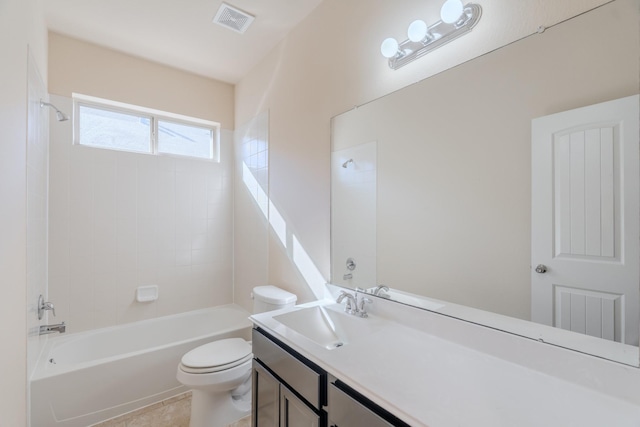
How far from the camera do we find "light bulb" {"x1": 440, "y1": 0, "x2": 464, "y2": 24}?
1.12 metres

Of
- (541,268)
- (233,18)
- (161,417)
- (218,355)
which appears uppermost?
(233,18)

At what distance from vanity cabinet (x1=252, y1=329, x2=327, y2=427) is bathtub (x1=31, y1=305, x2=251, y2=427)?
3.50 ft

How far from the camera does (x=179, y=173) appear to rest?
9.39ft

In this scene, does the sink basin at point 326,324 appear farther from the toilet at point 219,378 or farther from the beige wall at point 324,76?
the toilet at point 219,378

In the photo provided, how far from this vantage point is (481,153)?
3.70 ft

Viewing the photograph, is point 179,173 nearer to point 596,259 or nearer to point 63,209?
point 63,209

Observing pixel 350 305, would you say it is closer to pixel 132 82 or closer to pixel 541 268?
pixel 541 268

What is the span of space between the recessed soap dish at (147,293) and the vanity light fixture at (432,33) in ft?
9.01

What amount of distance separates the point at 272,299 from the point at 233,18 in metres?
2.04

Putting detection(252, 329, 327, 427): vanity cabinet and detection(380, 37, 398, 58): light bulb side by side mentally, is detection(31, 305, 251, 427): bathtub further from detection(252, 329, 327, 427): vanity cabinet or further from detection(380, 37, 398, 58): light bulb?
detection(380, 37, 398, 58): light bulb

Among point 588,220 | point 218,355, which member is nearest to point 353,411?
point 588,220

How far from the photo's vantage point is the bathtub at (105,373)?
A: 70.2 inches

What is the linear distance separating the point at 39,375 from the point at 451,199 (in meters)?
2.59

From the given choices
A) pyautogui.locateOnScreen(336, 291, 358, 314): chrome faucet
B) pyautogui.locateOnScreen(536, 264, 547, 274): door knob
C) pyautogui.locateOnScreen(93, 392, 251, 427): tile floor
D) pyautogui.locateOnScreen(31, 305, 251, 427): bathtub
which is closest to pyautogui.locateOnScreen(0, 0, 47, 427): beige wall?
pyautogui.locateOnScreen(31, 305, 251, 427): bathtub
